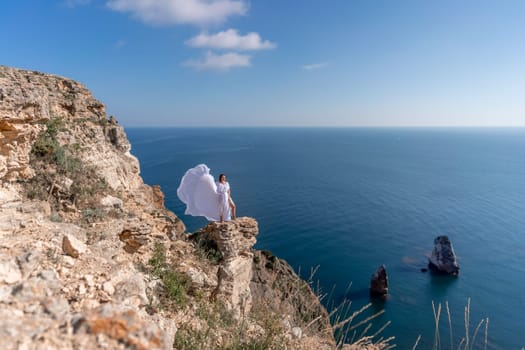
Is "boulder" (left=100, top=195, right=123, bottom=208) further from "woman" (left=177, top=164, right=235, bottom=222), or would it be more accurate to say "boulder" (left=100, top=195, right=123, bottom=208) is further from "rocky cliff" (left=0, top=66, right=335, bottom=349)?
"woman" (left=177, top=164, right=235, bottom=222)

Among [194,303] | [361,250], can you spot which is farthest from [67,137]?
[361,250]

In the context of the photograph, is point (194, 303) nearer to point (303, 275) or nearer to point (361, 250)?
point (303, 275)

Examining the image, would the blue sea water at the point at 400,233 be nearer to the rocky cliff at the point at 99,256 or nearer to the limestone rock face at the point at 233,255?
the limestone rock face at the point at 233,255

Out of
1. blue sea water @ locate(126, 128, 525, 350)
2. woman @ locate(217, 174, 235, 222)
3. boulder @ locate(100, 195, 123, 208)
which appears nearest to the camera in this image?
boulder @ locate(100, 195, 123, 208)

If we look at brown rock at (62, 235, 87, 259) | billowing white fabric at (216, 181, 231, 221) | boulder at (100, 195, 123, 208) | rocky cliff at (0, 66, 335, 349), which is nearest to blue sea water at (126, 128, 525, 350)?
billowing white fabric at (216, 181, 231, 221)

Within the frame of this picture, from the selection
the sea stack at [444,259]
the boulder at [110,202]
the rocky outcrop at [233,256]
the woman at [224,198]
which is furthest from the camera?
the sea stack at [444,259]

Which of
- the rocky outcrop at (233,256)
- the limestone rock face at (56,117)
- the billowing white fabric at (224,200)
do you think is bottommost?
the rocky outcrop at (233,256)

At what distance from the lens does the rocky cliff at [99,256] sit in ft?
9.55

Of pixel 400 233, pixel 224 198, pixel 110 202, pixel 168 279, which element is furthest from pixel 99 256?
pixel 400 233

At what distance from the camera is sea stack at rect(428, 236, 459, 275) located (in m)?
33.1

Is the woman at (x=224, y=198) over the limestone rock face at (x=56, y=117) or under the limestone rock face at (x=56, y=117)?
under

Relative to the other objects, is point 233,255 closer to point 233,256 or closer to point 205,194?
point 233,256

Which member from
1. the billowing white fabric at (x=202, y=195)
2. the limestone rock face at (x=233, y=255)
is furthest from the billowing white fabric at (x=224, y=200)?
the limestone rock face at (x=233, y=255)

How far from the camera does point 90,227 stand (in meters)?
7.01
